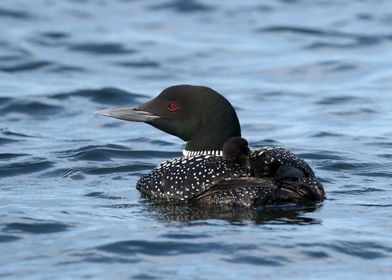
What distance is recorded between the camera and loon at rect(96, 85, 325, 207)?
28.9 ft

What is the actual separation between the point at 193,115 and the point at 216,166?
77 centimetres

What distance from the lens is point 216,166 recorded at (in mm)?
8984

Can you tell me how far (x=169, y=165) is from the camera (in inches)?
367

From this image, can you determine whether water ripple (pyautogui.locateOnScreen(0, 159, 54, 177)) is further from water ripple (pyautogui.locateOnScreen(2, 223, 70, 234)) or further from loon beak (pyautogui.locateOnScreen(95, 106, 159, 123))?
water ripple (pyautogui.locateOnScreen(2, 223, 70, 234))

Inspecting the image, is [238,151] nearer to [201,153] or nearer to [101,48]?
[201,153]

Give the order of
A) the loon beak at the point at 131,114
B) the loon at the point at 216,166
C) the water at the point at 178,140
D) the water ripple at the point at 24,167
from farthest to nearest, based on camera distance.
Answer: the water ripple at the point at 24,167
the loon beak at the point at 131,114
the loon at the point at 216,166
the water at the point at 178,140

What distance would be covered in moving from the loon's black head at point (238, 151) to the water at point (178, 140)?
14.7 inches

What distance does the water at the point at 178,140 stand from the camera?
780cm

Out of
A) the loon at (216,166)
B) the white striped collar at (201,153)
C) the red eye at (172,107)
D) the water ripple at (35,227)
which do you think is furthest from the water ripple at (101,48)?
the water ripple at (35,227)

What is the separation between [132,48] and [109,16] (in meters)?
2.25

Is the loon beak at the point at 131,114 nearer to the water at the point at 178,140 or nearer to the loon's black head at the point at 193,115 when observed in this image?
the loon's black head at the point at 193,115

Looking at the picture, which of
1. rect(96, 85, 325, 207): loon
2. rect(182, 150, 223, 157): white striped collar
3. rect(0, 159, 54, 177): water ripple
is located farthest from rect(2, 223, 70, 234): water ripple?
rect(0, 159, 54, 177): water ripple

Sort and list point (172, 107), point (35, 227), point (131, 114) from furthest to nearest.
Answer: point (131, 114) → point (172, 107) → point (35, 227)

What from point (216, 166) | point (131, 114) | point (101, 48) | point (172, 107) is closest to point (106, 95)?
point (101, 48)
